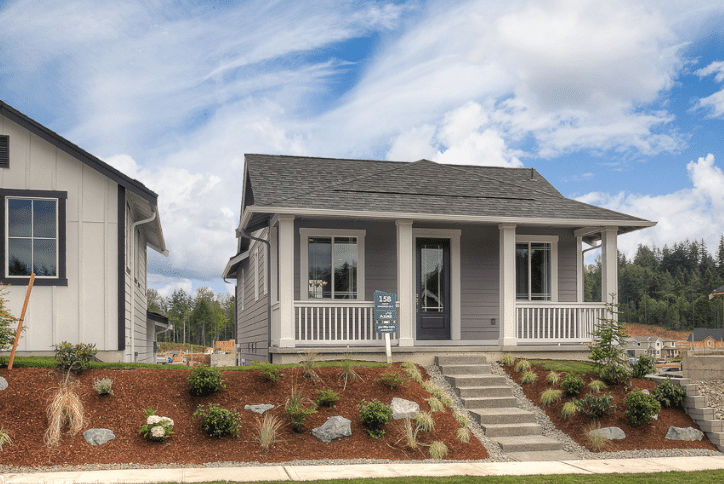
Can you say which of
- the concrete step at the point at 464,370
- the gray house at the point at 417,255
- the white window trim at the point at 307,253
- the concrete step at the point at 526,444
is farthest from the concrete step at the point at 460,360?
the white window trim at the point at 307,253

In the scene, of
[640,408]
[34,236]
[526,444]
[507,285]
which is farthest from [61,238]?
[640,408]

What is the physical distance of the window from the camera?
9906 millimetres

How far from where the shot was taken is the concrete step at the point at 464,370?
10.6 metres

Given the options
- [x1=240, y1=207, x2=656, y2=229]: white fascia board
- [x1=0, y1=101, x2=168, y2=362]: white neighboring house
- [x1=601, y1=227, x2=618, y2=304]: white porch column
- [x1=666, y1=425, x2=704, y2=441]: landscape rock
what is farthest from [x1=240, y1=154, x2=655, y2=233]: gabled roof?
[x1=666, y1=425, x2=704, y2=441]: landscape rock

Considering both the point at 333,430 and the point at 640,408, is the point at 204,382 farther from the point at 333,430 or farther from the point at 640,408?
the point at 640,408

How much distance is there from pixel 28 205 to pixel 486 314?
9.53m

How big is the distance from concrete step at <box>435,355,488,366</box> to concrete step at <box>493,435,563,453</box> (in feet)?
7.59

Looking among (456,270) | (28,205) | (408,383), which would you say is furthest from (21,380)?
(456,270)

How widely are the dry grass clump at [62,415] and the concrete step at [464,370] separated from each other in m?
5.94

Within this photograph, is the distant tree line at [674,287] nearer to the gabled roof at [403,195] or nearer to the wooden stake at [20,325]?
the gabled roof at [403,195]

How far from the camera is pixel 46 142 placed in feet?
33.2

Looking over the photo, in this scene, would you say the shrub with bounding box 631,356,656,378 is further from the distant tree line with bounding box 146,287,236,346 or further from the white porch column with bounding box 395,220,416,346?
the distant tree line with bounding box 146,287,236,346

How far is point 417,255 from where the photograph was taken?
13258 millimetres

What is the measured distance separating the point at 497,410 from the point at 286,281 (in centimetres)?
430
